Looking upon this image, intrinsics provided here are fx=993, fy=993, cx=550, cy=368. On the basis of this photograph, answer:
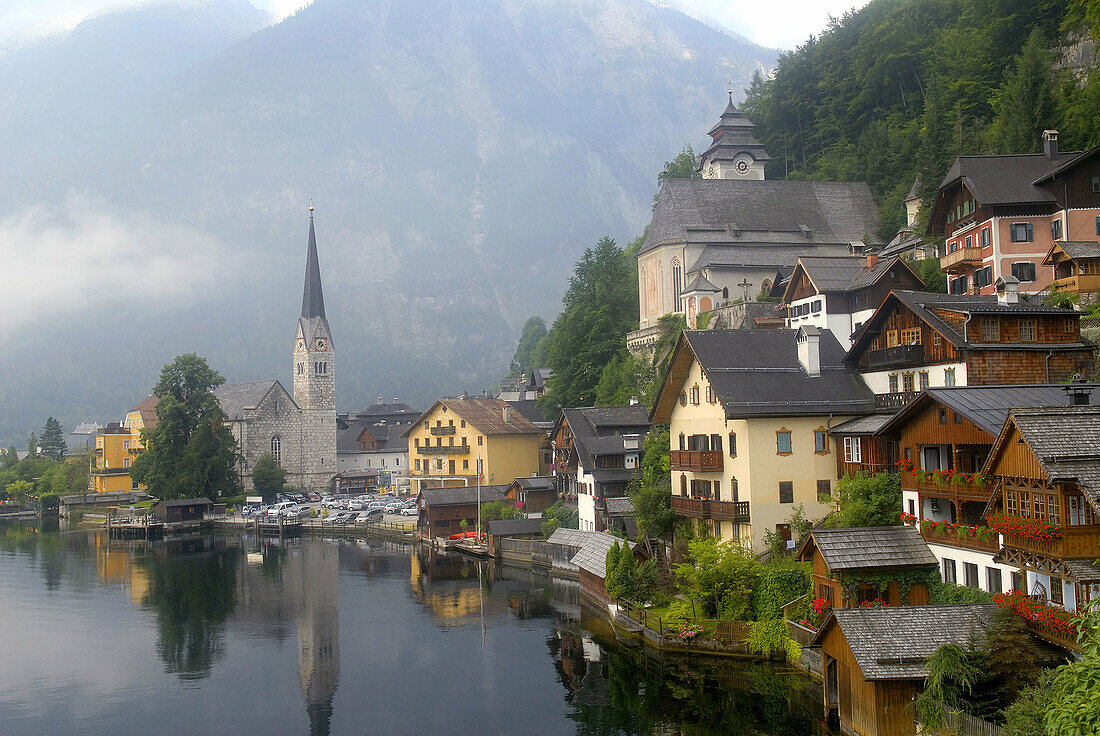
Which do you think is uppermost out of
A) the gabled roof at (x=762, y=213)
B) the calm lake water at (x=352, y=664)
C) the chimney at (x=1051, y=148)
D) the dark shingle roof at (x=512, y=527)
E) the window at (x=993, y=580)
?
the gabled roof at (x=762, y=213)

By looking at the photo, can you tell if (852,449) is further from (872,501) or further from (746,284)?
(746,284)

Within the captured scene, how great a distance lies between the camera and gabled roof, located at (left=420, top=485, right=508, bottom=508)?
7212cm

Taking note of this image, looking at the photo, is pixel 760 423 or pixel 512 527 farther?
pixel 512 527

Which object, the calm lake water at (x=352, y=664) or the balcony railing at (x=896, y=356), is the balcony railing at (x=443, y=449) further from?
the balcony railing at (x=896, y=356)

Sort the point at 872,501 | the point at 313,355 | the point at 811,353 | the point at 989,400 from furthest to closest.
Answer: the point at 313,355 < the point at 811,353 < the point at 872,501 < the point at 989,400

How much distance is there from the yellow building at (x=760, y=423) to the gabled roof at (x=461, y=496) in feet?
100

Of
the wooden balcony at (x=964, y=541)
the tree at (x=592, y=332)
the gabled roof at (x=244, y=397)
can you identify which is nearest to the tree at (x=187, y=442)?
the gabled roof at (x=244, y=397)

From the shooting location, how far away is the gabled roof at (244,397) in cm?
12000

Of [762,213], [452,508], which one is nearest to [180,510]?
[452,508]

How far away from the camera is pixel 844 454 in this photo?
125 ft

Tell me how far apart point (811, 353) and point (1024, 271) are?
13637 mm

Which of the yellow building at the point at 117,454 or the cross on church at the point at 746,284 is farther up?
the cross on church at the point at 746,284

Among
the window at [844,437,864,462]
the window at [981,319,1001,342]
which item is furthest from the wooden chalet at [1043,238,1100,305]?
the window at [844,437,864,462]

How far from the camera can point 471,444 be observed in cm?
8594
